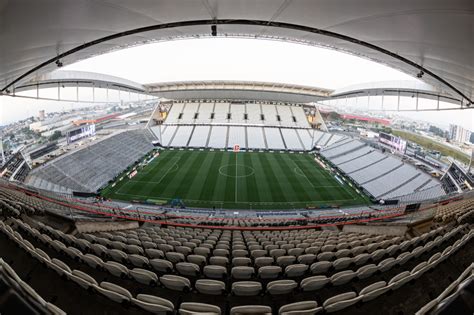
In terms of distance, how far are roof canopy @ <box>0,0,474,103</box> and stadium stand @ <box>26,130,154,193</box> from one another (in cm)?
1468

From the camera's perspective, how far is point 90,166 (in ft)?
82.0

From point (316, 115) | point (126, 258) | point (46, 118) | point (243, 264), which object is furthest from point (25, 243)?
point (316, 115)

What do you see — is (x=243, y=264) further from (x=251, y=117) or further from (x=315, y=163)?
(x=251, y=117)

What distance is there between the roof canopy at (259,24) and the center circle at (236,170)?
18585mm

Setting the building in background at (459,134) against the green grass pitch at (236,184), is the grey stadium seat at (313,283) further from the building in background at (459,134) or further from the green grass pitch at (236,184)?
the building in background at (459,134)

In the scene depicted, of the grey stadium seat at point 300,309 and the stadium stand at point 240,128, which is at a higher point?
the stadium stand at point 240,128

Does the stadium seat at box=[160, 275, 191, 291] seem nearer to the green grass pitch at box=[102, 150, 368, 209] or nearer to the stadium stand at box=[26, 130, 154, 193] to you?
the green grass pitch at box=[102, 150, 368, 209]

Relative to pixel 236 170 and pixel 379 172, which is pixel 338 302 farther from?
pixel 379 172

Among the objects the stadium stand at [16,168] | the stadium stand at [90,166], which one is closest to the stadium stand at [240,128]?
the stadium stand at [90,166]

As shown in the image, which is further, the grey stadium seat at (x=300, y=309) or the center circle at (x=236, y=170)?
the center circle at (x=236, y=170)

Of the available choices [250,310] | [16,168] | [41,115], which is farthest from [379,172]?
[41,115]

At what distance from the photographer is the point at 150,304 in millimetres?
2688

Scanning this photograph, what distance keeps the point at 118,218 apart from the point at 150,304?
352 inches

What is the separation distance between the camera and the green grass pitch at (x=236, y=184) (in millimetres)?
20766
